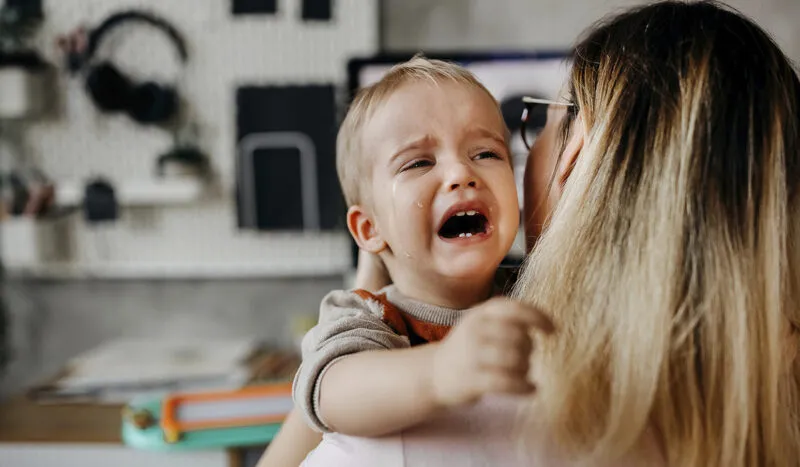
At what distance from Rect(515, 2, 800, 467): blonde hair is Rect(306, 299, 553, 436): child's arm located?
0.30 feet

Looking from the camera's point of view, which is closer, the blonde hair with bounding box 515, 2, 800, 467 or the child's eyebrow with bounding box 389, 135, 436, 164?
the blonde hair with bounding box 515, 2, 800, 467

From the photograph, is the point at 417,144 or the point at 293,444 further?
the point at 293,444

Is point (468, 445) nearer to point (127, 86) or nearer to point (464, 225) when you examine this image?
point (464, 225)

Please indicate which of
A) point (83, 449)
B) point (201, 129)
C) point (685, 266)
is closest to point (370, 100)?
point (685, 266)

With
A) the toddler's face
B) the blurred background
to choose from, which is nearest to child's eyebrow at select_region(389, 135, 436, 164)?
the toddler's face

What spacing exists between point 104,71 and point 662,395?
1.59m

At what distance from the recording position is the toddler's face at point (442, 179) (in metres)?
0.65

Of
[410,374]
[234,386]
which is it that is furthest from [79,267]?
[410,374]

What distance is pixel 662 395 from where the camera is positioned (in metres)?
0.49

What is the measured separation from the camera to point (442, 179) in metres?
0.65

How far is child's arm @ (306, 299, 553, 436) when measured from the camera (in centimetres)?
39

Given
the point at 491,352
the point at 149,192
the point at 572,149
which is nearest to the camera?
the point at 491,352

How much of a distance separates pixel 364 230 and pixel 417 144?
15 cm

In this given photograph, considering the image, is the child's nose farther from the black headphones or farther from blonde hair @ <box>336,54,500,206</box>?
the black headphones
